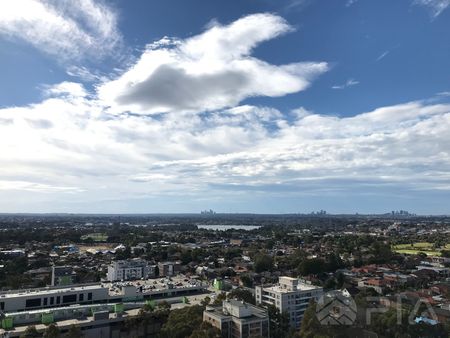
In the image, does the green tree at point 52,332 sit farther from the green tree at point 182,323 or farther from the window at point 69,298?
the window at point 69,298

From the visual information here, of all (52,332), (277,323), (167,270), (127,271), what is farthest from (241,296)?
(167,270)

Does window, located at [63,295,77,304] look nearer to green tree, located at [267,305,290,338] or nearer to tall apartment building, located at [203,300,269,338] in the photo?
tall apartment building, located at [203,300,269,338]

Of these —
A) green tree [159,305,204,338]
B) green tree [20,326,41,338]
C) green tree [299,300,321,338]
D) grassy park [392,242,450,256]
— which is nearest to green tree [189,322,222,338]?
green tree [159,305,204,338]

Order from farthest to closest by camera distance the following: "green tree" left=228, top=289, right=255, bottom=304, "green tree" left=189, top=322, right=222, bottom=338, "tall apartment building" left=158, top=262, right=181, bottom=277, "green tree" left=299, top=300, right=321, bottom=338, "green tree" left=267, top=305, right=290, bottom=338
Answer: "tall apartment building" left=158, top=262, right=181, bottom=277 < "green tree" left=228, top=289, right=255, bottom=304 < "green tree" left=267, top=305, right=290, bottom=338 < "green tree" left=299, top=300, right=321, bottom=338 < "green tree" left=189, top=322, right=222, bottom=338

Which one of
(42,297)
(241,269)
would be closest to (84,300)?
(42,297)

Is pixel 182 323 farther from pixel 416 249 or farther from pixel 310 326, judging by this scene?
pixel 416 249
